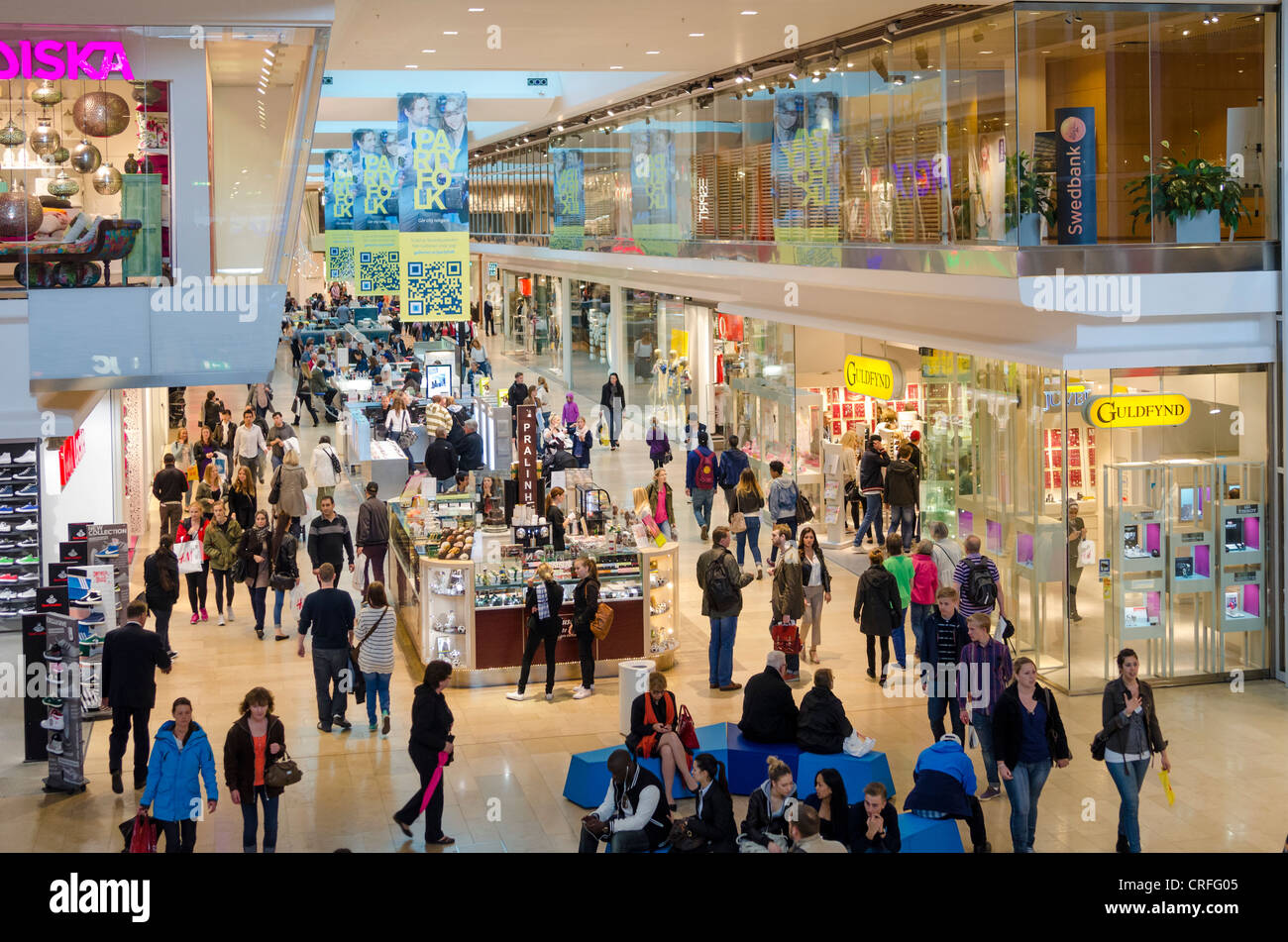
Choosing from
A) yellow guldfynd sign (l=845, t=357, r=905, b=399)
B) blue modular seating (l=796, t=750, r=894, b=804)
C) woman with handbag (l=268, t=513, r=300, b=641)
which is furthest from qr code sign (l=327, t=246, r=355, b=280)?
blue modular seating (l=796, t=750, r=894, b=804)

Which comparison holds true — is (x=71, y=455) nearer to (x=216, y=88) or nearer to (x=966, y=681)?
(x=216, y=88)

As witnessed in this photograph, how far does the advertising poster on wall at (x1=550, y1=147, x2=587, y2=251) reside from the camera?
28516mm

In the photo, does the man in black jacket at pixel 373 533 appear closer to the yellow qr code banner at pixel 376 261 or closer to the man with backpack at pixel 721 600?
the man with backpack at pixel 721 600

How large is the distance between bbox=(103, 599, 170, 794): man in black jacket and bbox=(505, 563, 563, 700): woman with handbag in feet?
10.1

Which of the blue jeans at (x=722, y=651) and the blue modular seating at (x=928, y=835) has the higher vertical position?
the blue jeans at (x=722, y=651)

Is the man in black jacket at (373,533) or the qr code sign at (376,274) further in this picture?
the qr code sign at (376,274)

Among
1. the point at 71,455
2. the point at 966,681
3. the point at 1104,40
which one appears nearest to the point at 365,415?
the point at 71,455

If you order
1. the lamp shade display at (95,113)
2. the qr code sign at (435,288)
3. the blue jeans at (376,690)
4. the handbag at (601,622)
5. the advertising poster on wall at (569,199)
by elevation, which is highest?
the advertising poster on wall at (569,199)

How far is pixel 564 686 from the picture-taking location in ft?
40.7

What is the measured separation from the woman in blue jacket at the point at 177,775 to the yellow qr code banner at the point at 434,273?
33.7ft

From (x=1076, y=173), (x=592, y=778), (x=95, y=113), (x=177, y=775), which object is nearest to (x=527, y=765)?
(x=592, y=778)

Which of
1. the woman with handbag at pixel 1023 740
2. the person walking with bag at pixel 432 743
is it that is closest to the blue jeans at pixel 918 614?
the woman with handbag at pixel 1023 740

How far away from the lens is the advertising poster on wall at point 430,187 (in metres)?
17.4
